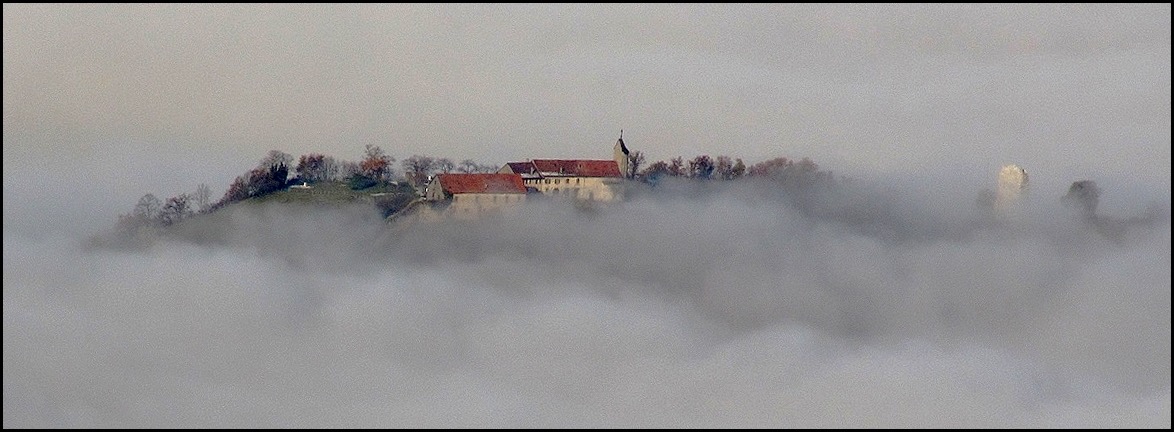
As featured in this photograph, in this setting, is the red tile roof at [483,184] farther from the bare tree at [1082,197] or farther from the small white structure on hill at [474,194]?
the bare tree at [1082,197]

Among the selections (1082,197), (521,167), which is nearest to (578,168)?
(521,167)

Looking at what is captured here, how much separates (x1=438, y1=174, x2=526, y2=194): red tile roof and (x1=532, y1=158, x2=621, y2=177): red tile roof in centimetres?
166

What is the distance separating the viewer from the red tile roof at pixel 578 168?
8169 centimetres

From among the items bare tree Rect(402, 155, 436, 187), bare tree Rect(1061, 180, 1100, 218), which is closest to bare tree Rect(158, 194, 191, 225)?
bare tree Rect(402, 155, 436, 187)

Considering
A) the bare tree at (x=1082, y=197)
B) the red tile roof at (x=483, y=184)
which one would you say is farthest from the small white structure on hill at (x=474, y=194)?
the bare tree at (x=1082, y=197)

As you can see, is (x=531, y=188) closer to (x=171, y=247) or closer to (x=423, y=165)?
(x=423, y=165)

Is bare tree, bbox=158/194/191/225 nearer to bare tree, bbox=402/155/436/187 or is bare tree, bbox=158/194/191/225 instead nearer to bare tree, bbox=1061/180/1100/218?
bare tree, bbox=402/155/436/187

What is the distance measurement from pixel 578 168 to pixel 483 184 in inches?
183

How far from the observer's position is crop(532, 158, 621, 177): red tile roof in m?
81.7

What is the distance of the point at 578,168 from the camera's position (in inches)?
3223

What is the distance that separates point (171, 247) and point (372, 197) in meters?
9.21

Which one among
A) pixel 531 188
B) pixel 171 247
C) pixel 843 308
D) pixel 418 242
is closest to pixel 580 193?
pixel 531 188

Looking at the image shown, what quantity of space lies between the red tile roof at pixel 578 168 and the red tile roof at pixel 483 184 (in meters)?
1.66

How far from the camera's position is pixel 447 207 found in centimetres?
7988
